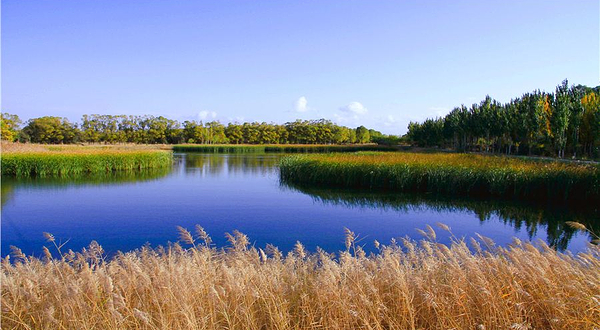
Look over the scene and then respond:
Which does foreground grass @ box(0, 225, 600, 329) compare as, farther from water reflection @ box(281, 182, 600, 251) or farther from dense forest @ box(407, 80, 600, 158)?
dense forest @ box(407, 80, 600, 158)

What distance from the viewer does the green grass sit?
25.4 meters

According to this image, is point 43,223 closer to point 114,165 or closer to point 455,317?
point 455,317

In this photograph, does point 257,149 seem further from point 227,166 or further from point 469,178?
point 469,178

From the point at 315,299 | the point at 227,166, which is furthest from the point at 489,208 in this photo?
the point at 227,166

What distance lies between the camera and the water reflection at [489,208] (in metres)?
12.1

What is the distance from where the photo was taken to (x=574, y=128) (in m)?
33.2

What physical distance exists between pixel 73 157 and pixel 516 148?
141 feet

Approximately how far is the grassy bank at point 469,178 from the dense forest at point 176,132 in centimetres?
5330

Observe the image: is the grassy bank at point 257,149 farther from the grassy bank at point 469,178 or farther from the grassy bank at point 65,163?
the grassy bank at point 469,178

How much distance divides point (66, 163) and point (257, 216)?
775 inches

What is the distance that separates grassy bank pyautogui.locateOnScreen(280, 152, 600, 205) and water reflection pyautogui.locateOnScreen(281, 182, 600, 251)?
1.32 m

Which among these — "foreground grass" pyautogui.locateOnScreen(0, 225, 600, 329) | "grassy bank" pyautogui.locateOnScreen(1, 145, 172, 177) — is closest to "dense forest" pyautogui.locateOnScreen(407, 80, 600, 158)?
"foreground grass" pyautogui.locateOnScreen(0, 225, 600, 329)

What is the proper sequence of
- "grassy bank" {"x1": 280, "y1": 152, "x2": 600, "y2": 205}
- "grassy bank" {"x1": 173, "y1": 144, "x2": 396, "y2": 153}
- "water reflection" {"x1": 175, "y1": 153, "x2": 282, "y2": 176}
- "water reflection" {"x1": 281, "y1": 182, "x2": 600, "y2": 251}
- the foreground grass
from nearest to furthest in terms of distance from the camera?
the foreground grass
"water reflection" {"x1": 281, "y1": 182, "x2": 600, "y2": 251}
"grassy bank" {"x1": 280, "y1": 152, "x2": 600, "y2": 205}
"water reflection" {"x1": 175, "y1": 153, "x2": 282, "y2": 176}
"grassy bank" {"x1": 173, "y1": 144, "x2": 396, "y2": 153}

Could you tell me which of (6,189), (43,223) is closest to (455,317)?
(43,223)
